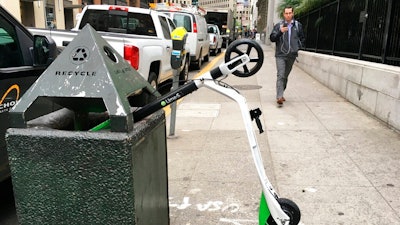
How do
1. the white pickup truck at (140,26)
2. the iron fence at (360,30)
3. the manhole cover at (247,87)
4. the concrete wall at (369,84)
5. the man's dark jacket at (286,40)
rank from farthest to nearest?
the manhole cover at (247,87)
the white pickup truck at (140,26)
the man's dark jacket at (286,40)
the iron fence at (360,30)
the concrete wall at (369,84)

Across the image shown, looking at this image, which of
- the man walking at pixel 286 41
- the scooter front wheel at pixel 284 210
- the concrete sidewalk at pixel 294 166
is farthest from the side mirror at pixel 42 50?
the man walking at pixel 286 41

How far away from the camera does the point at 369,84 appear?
21.3 ft

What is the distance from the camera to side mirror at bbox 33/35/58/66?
11.3ft

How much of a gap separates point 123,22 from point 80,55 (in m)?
6.90

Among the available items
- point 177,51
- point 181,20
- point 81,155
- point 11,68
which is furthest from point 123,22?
point 81,155

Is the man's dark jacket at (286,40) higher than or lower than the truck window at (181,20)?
lower

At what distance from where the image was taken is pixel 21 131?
5.85 feet

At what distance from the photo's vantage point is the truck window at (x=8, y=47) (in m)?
3.38

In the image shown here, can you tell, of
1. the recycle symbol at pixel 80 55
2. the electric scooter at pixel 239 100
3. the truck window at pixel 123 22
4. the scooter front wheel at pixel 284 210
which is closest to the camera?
the recycle symbol at pixel 80 55

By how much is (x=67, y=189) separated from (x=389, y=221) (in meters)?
2.59

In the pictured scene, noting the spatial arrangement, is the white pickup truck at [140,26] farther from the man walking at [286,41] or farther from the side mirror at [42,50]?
the side mirror at [42,50]

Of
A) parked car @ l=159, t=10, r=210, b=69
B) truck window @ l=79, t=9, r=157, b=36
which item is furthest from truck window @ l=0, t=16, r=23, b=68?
parked car @ l=159, t=10, r=210, b=69

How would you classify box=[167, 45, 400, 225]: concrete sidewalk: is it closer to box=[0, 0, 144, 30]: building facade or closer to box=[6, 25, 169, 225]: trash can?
box=[6, 25, 169, 225]: trash can

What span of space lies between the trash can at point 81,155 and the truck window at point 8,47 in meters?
1.75
